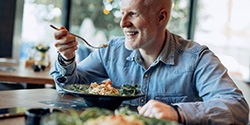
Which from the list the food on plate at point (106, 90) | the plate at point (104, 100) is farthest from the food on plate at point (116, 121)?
the food on plate at point (106, 90)

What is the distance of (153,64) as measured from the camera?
1757 millimetres

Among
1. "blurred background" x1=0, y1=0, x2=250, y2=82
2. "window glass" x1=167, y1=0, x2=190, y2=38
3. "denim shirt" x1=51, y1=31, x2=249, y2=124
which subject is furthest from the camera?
"window glass" x1=167, y1=0, x2=190, y2=38

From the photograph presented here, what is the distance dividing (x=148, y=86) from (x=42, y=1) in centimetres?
339

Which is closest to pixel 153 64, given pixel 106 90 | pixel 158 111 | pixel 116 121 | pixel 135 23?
pixel 135 23

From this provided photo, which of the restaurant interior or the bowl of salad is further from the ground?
the restaurant interior

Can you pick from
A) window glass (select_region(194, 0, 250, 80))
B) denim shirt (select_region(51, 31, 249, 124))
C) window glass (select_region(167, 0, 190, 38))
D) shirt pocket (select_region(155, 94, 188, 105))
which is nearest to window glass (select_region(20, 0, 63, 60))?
window glass (select_region(167, 0, 190, 38))

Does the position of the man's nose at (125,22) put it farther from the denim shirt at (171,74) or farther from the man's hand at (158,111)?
the man's hand at (158,111)

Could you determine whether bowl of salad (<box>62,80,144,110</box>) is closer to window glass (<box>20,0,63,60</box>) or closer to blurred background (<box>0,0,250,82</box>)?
blurred background (<box>0,0,250,82</box>)

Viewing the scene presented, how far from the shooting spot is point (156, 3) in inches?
71.1

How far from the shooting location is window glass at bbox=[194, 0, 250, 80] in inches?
237

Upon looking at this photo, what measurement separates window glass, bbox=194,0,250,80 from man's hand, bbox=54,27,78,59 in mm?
4640

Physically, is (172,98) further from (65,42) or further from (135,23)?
(65,42)

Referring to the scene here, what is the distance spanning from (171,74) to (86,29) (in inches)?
148

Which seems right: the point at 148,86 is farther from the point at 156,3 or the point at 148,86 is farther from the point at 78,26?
the point at 78,26
